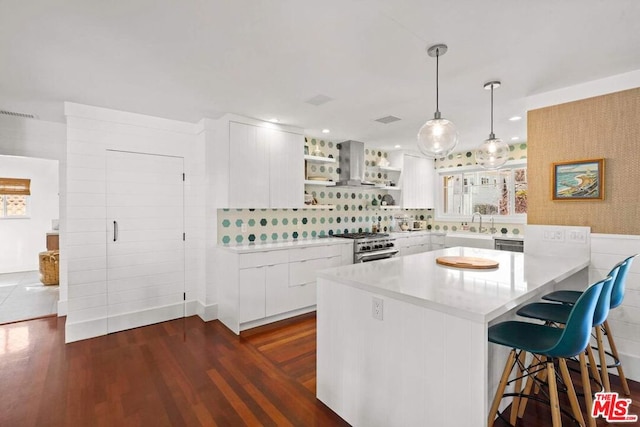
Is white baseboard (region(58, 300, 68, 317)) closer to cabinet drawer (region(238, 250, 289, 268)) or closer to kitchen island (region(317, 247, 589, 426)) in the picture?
cabinet drawer (region(238, 250, 289, 268))

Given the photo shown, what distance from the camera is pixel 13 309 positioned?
4.19 metres

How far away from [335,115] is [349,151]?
1318 millimetres

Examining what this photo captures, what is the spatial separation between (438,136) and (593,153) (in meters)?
1.65

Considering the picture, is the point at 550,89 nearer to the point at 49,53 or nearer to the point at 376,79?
the point at 376,79

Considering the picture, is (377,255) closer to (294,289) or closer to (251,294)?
(294,289)

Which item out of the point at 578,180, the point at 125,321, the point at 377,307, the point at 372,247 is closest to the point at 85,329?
the point at 125,321

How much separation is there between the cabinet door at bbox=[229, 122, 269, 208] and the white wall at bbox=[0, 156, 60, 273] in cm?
510

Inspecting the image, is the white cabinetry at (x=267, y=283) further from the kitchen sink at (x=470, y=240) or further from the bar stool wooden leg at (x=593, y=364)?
the kitchen sink at (x=470, y=240)

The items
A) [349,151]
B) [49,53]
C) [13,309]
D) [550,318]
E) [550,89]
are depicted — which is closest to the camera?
[550,318]

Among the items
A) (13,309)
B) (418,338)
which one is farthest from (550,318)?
(13,309)

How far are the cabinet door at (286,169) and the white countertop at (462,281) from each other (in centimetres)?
195

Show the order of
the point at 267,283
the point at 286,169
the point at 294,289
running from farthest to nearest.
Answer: the point at 286,169 → the point at 294,289 → the point at 267,283

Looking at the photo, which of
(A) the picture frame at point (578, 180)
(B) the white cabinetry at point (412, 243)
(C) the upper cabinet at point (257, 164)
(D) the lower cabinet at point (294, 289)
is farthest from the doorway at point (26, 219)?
(A) the picture frame at point (578, 180)

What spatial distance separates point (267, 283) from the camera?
3.60m
